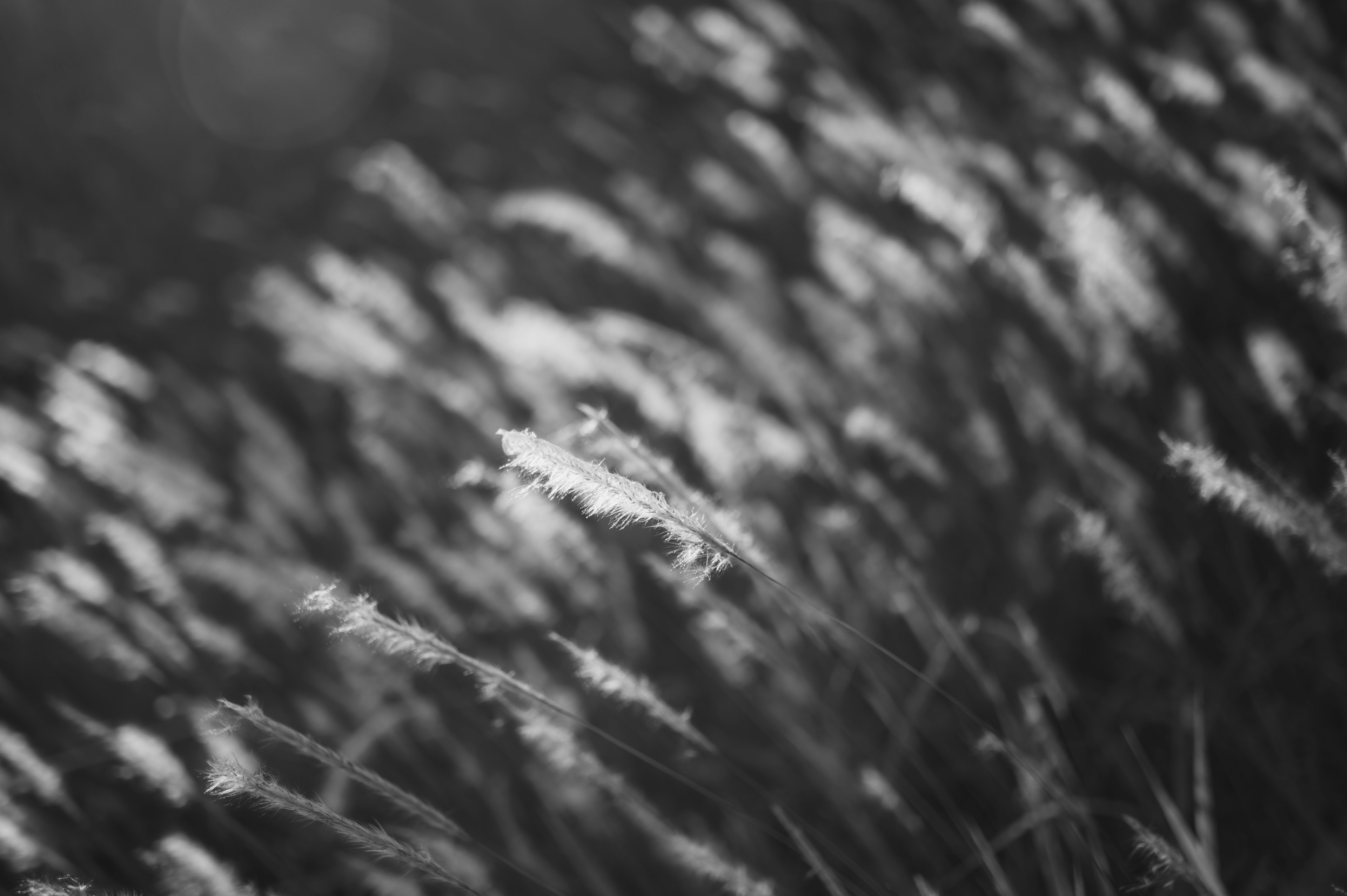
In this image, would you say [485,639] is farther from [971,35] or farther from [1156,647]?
[971,35]

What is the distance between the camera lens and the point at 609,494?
596 millimetres

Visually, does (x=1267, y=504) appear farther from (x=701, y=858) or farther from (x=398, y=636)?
(x=398, y=636)

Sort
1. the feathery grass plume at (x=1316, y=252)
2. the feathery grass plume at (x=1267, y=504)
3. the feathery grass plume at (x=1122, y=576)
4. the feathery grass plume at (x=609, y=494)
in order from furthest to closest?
the feathery grass plume at (x=1122, y=576), the feathery grass plume at (x=1316, y=252), the feathery grass plume at (x=1267, y=504), the feathery grass plume at (x=609, y=494)

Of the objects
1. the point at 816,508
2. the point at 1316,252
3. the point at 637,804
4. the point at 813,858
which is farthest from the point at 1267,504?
the point at 816,508

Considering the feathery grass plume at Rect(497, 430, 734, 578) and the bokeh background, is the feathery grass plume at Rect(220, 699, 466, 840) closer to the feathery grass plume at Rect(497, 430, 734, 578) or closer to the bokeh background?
the bokeh background

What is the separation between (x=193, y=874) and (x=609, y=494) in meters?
0.79

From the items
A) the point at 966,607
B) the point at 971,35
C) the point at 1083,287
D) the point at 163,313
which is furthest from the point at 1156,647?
the point at 163,313

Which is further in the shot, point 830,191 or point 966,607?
point 830,191

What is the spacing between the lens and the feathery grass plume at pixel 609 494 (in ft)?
1.94

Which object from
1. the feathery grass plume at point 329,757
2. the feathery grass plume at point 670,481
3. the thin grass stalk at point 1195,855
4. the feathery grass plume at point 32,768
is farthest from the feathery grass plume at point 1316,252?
the feathery grass plume at point 32,768

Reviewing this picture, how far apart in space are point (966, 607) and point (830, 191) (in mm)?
1453

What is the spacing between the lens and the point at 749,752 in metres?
1.52

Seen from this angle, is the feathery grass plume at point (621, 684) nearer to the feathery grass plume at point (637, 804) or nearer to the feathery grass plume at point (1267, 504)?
the feathery grass plume at point (637, 804)

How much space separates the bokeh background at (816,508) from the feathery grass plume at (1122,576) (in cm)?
1
